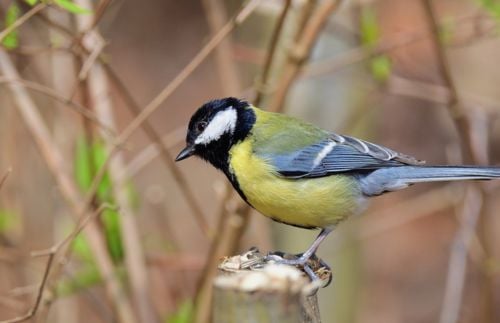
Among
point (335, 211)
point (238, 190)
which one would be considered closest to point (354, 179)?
point (335, 211)

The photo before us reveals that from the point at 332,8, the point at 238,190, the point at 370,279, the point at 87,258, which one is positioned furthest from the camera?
the point at 370,279

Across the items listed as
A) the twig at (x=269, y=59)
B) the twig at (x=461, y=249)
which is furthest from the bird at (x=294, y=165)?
the twig at (x=461, y=249)

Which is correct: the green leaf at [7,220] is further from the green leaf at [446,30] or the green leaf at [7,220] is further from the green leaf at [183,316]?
the green leaf at [446,30]

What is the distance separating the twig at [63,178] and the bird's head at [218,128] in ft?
1.73

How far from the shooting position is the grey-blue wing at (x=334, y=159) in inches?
107

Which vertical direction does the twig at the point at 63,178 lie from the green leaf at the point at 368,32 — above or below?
below

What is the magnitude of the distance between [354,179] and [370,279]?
356 centimetres

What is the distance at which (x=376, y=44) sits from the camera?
326cm

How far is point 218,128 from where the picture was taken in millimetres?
2707

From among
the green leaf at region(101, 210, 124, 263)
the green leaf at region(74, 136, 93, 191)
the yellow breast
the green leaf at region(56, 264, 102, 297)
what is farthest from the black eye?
the green leaf at region(56, 264, 102, 297)

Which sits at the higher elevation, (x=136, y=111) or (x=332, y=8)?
(x=332, y=8)

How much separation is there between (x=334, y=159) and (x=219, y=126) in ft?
1.33

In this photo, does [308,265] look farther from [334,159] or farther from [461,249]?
[461,249]

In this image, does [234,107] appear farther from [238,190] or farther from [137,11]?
[137,11]
